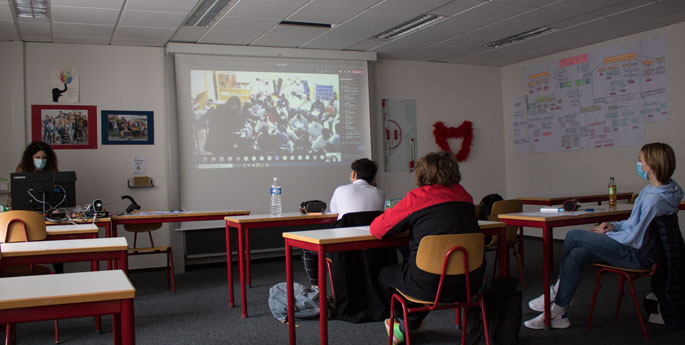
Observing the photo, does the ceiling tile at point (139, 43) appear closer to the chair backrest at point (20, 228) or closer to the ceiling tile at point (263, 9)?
the ceiling tile at point (263, 9)

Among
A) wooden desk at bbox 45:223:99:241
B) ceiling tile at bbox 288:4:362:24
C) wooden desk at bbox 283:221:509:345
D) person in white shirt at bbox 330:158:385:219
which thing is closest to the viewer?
wooden desk at bbox 283:221:509:345

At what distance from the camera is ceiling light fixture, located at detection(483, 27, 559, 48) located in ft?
20.7

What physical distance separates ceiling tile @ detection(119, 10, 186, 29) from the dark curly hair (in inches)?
55.4

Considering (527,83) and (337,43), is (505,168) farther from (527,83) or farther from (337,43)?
(337,43)

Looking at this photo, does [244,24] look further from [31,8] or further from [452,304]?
[452,304]

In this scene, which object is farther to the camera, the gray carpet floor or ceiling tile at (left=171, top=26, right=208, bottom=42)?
ceiling tile at (left=171, top=26, right=208, bottom=42)

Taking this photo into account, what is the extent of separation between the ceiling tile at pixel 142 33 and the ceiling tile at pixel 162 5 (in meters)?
0.65

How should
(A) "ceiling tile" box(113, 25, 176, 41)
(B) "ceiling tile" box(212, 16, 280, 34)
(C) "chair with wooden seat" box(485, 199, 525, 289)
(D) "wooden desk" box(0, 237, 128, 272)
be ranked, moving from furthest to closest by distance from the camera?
(A) "ceiling tile" box(113, 25, 176, 41) → (B) "ceiling tile" box(212, 16, 280, 34) → (C) "chair with wooden seat" box(485, 199, 525, 289) → (D) "wooden desk" box(0, 237, 128, 272)

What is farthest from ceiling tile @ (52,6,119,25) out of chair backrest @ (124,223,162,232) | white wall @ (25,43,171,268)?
chair backrest @ (124,223,162,232)

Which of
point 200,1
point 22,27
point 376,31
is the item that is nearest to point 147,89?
point 22,27

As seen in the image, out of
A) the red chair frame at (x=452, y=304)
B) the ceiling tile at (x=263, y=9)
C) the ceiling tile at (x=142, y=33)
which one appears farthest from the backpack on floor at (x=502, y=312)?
the ceiling tile at (x=142, y=33)

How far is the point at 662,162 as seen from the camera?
327 centimetres

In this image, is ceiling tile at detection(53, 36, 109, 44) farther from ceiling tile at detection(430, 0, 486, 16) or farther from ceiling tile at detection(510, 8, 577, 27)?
ceiling tile at detection(510, 8, 577, 27)

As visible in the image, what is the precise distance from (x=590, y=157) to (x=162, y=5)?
531 centimetres
